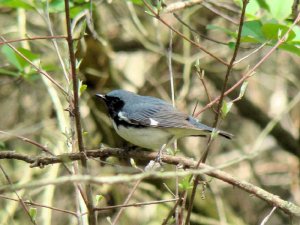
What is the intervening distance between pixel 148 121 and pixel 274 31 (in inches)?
60.2

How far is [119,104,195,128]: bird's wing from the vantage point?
13.3ft

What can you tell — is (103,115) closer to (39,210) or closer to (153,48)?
(153,48)

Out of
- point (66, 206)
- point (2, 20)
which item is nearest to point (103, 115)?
point (66, 206)

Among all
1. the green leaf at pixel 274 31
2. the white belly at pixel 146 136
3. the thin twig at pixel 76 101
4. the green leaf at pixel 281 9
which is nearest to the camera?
the thin twig at pixel 76 101

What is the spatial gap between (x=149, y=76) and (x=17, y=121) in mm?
1275

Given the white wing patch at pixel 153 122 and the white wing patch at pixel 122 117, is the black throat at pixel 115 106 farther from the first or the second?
the white wing patch at pixel 153 122

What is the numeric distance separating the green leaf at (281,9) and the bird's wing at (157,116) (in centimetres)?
113

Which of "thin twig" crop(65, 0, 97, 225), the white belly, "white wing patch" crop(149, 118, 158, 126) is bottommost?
the white belly

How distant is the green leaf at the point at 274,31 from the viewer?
8.89 ft

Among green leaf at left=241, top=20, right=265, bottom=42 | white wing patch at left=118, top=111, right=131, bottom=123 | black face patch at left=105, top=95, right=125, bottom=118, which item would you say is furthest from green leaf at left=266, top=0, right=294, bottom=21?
black face patch at left=105, top=95, right=125, bottom=118

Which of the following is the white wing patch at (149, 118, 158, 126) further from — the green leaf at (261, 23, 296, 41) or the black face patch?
the green leaf at (261, 23, 296, 41)

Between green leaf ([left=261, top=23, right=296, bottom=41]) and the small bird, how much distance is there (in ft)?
3.67

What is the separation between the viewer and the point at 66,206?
17.1ft

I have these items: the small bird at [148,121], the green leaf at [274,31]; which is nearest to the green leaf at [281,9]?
the green leaf at [274,31]
